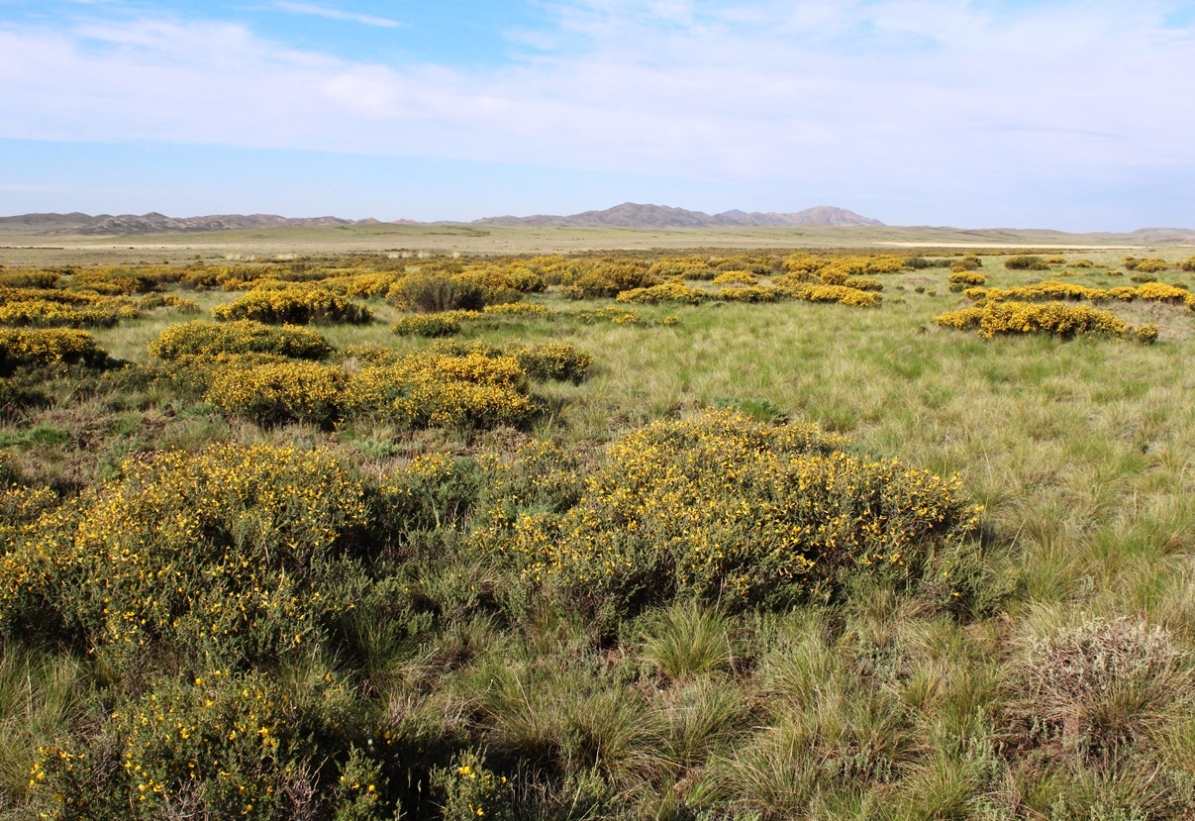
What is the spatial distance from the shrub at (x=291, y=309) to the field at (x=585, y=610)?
6657 mm

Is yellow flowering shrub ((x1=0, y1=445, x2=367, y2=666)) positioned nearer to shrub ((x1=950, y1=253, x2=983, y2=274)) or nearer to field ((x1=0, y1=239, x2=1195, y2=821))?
field ((x1=0, y1=239, x2=1195, y2=821))

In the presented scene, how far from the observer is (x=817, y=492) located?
4.05 metres

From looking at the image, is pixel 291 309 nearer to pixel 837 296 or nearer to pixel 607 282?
pixel 607 282

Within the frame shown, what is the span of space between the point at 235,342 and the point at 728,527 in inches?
324

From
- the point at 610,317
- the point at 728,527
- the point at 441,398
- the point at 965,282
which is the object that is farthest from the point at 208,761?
the point at 965,282

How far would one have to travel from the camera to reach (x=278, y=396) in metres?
6.72

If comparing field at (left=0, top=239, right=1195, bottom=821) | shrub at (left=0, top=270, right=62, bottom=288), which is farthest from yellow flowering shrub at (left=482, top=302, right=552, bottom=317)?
shrub at (left=0, top=270, right=62, bottom=288)

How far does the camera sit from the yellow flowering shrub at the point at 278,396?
6.67 meters

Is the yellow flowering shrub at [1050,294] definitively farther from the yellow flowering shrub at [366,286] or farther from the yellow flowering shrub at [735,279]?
the yellow flowering shrub at [366,286]

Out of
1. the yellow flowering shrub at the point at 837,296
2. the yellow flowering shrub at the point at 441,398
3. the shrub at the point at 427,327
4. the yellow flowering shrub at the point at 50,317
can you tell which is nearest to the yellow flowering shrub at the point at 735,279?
the yellow flowering shrub at the point at 837,296

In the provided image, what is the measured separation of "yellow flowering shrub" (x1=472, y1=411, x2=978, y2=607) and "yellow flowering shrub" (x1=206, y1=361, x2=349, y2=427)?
3165 mm

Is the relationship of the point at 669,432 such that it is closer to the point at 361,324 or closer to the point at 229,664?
the point at 229,664

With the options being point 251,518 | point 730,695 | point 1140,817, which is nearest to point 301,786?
point 730,695

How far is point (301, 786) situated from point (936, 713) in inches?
93.2
